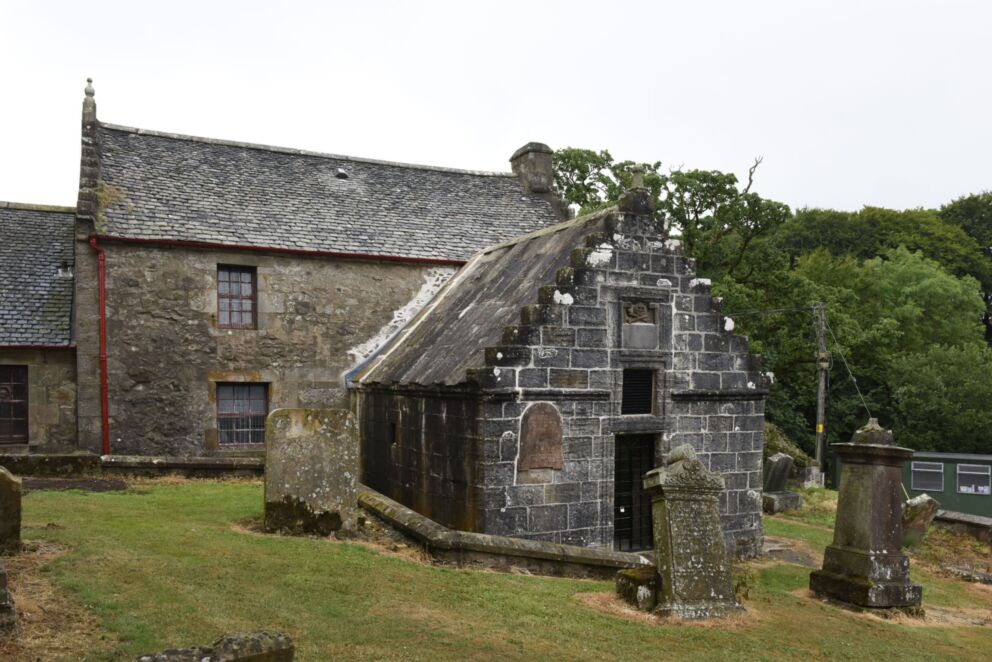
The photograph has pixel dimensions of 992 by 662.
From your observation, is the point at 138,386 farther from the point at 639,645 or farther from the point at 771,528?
the point at 771,528

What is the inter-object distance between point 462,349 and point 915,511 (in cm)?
1082

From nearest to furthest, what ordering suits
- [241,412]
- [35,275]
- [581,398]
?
[581,398]
[241,412]
[35,275]

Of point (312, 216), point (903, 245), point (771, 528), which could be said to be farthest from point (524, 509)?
point (903, 245)

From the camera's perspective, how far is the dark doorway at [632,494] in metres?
13.3

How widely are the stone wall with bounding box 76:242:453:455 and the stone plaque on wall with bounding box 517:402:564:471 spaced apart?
26.4 feet

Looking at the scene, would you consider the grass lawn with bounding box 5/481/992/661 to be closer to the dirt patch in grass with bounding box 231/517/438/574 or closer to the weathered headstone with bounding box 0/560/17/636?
the dirt patch in grass with bounding box 231/517/438/574

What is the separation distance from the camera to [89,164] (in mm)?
18109

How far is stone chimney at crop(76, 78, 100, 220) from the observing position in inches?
669

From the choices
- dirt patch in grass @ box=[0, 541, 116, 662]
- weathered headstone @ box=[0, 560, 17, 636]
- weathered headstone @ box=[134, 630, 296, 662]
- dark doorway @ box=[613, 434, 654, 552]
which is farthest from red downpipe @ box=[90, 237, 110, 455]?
weathered headstone @ box=[134, 630, 296, 662]

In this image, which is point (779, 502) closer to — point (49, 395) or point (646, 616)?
point (646, 616)

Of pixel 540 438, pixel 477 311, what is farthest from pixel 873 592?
pixel 477 311

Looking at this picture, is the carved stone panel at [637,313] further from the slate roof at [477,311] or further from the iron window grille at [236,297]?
the iron window grille at [236,297]

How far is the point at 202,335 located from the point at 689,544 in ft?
42.0

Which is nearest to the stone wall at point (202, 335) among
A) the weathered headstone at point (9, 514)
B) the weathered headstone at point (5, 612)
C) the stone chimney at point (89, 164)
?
the stone chimney at point (89, 164)
